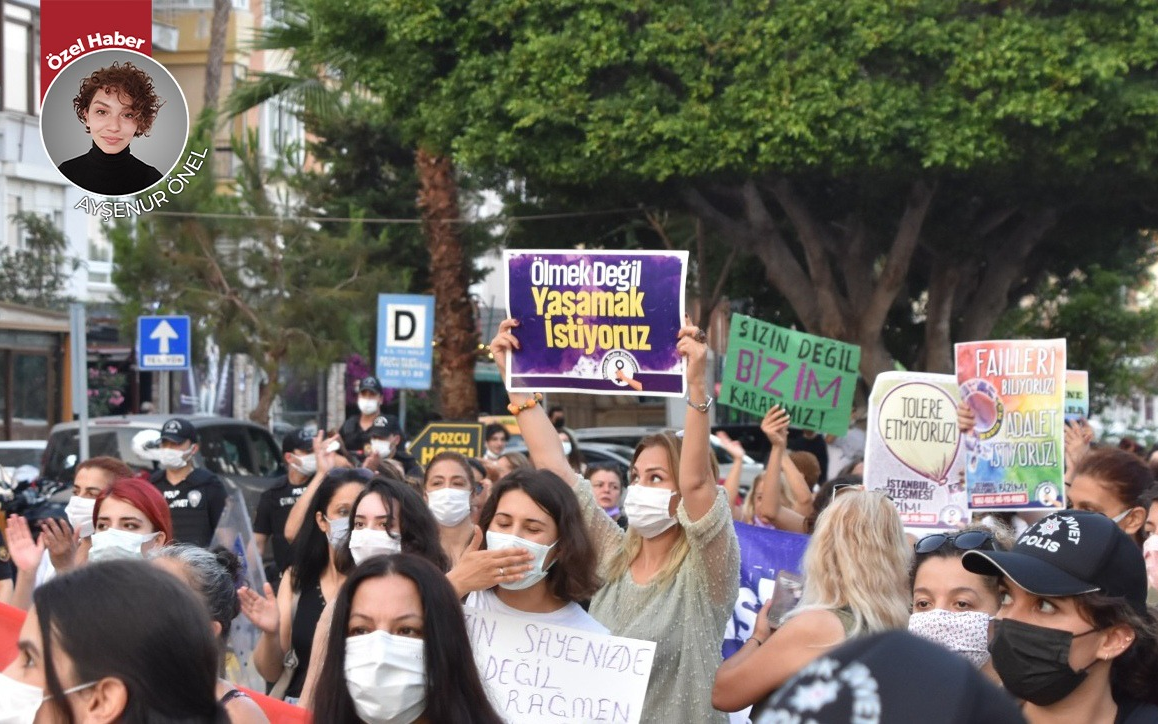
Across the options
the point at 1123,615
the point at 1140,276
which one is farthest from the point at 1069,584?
the point at 1140,276

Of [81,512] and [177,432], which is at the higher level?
[177,432]

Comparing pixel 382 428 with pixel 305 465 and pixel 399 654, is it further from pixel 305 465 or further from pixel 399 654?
pixel 399 654

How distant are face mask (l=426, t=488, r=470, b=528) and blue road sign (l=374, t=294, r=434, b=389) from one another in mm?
8902

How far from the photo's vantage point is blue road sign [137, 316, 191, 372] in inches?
694

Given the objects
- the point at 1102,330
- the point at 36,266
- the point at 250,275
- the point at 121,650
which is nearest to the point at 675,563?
the point at 121,650

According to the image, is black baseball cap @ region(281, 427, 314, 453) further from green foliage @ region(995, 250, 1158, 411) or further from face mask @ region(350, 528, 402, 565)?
green foliage @ region(995, 250, 1158, 411)

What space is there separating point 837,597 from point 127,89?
17.5ft

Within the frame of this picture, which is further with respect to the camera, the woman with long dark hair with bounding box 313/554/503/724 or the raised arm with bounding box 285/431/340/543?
the raised arm with bounding box 285/431/340/543

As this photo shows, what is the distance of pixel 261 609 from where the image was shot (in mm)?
5297

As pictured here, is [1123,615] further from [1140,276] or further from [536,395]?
[1140,276]

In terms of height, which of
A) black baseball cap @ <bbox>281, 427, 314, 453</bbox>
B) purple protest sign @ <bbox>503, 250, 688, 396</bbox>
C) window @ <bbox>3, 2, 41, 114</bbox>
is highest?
window @ <bbox>3, 2, 41, 114</bbox>

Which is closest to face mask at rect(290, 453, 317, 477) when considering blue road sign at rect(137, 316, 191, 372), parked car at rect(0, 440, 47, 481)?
parked car at rect(0, 440, 47, 481)

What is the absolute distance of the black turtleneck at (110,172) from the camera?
8.06m

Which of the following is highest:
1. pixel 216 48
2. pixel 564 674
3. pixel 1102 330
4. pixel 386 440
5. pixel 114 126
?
pixel 216 48
